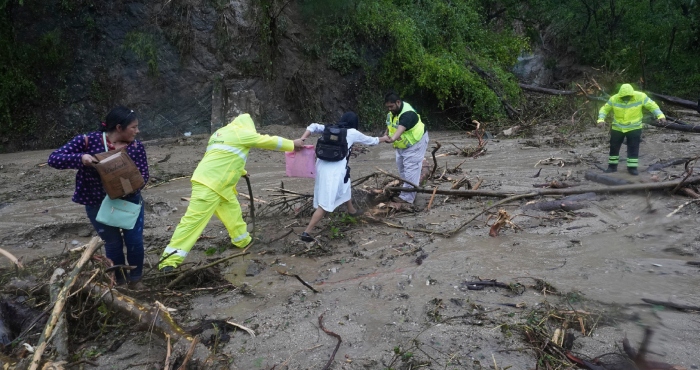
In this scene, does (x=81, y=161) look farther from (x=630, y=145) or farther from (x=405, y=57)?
(x=405, y=57)

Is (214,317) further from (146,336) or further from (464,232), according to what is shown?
(464,232)

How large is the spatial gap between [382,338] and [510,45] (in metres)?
17.9

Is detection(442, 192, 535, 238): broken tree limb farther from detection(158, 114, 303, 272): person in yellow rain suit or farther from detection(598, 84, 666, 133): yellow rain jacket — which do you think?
detection(598, 84, 666, 133): yellow rain jacket

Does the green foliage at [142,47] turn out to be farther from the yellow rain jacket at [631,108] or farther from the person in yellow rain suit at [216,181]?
the yellow rain jacket at [631,108]

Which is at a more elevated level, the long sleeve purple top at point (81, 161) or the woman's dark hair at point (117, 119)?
the woman's dark hair at point (117, 119)

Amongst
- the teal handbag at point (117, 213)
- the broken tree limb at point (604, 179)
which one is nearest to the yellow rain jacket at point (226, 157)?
the teal handbag at point (117, 213)

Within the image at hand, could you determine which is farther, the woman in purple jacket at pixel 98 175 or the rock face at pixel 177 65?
the rock face at pixel 177 65

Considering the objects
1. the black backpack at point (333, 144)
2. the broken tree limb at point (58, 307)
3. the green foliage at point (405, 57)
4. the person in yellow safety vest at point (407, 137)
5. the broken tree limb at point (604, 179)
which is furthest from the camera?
the green foliage at point (405, 57)

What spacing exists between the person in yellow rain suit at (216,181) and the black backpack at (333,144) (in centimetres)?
43

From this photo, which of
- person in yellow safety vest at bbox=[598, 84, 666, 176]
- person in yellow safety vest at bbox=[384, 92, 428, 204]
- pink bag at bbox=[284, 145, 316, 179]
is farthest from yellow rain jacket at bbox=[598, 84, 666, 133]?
pink bag at bbox=[284, 145, 316, 179]

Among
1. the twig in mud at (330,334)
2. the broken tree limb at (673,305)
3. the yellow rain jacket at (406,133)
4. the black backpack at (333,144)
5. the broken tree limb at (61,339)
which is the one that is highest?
the black backpack at (333,144)

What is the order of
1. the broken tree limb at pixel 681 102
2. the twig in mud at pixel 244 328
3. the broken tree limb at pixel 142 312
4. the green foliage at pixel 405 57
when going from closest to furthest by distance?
the broken tree limb at pixel 142 312 < the twig in mud at pixel 244 328 < the broken tree limb at pixel 681 102 < the green foliage at pixel 405 57

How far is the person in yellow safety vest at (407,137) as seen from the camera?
7781 mm

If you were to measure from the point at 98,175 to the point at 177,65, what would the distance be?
35.5 feet
